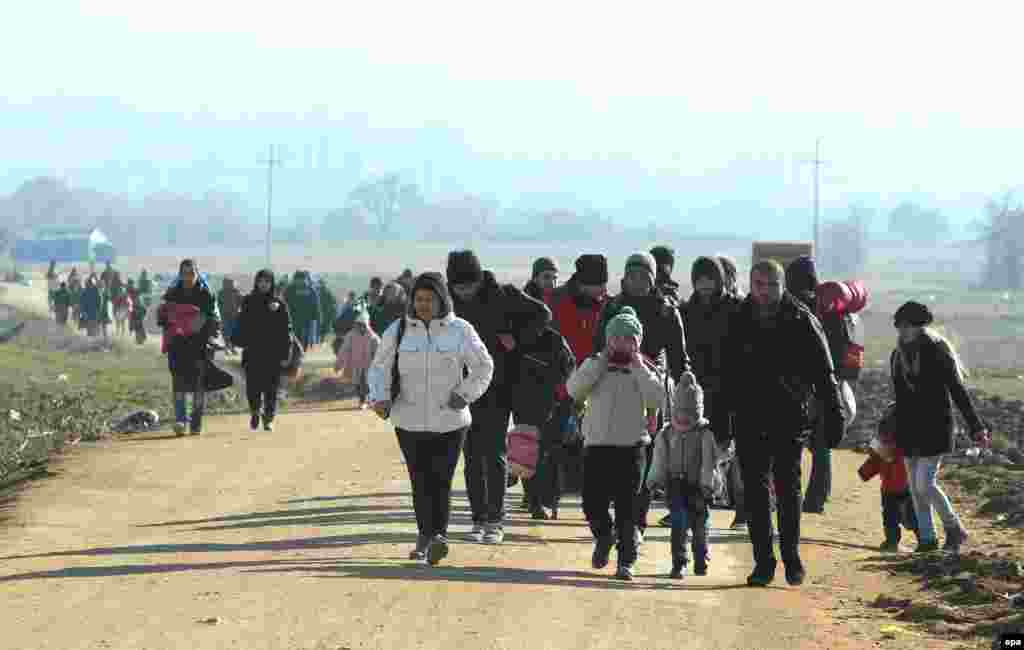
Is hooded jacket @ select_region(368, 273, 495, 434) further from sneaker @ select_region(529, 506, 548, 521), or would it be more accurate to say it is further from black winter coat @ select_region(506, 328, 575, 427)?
sneaker @ select_region(529, 506, 548, 521)

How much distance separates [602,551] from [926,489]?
296 centimetres

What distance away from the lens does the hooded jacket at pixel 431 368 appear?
41.0 feet

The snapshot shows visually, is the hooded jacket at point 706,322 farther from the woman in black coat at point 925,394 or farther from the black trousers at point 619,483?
the black trousers at point 619,483

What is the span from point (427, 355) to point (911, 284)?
6206 inches

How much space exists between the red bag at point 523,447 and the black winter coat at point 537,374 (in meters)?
0.06

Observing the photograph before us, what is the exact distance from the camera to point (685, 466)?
1269 centimetres

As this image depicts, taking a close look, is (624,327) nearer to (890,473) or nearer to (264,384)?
(890,473)

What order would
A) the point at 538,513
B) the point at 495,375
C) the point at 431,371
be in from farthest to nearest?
the point at 538,513 → the point at 495,375 → the point at 431,371

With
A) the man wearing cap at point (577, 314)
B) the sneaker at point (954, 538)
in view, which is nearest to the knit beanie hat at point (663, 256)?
the man wearing cap at point (577, 314)

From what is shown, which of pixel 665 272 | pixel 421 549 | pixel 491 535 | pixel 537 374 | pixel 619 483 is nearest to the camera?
pixel 619 483

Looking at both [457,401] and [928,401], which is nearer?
[457,401]

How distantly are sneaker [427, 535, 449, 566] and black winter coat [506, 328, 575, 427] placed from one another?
70.8 inches

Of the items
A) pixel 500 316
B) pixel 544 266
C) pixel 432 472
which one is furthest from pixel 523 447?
pixel 544 266

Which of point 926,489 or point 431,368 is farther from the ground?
point 431,368
